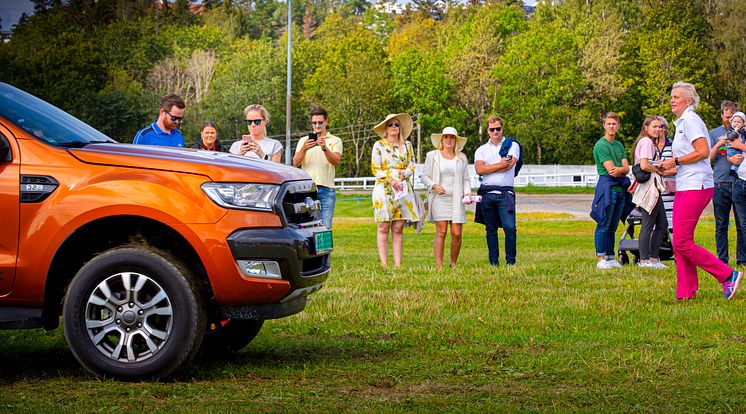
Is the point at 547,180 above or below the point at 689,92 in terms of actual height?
below

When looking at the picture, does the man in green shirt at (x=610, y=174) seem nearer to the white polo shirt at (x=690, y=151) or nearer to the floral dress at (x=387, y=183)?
the floral dress at (x=387, y=183)

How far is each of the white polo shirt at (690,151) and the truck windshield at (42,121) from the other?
5.47 m

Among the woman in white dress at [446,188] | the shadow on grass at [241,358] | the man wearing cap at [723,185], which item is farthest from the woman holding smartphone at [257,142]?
the man wearing cap at [723,185]

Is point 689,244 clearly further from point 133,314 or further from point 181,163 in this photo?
point 133,314

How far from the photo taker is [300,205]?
712 cm

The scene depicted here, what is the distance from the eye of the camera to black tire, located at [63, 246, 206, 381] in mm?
6637

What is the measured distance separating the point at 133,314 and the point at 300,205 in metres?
1.26

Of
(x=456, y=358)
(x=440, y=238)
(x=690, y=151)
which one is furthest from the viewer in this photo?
(x=440, y=238)

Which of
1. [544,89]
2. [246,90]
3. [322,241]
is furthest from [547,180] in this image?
[322,241]

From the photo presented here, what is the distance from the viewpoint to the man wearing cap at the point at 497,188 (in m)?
14.8

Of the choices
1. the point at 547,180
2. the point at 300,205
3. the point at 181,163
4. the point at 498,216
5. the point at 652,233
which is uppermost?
the point at 181,163

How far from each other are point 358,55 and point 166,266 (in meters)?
82.9

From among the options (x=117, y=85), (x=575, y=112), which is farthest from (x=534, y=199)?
(x=117, y=85)

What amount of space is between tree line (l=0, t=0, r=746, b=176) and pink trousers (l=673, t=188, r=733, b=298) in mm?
70459
